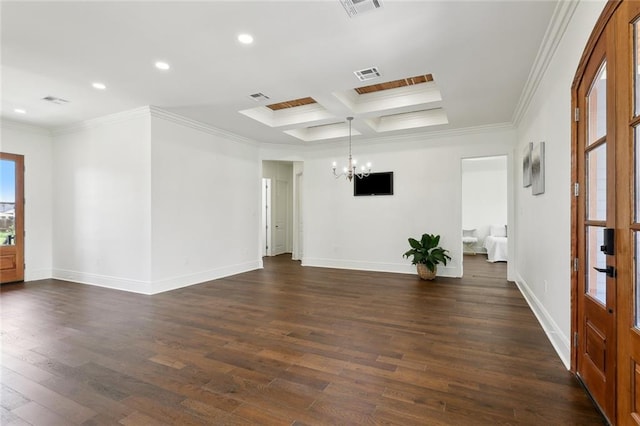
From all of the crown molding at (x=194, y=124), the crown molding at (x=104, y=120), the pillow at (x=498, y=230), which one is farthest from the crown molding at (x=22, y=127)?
the pillow at (x=498, y=230)

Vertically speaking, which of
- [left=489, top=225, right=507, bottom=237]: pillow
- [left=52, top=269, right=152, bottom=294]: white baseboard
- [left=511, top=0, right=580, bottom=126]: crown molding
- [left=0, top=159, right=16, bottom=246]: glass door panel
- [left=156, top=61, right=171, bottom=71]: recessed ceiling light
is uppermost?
[left=156, top=61, right=171, bottom=71]: recessed ceiling light

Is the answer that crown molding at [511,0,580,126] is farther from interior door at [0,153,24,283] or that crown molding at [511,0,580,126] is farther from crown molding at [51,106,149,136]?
interior door at [0,153,24,283]

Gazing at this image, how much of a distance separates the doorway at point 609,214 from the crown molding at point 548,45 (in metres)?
0.58

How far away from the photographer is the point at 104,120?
18.0 ft

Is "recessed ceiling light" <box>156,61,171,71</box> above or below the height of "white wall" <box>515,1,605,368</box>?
above

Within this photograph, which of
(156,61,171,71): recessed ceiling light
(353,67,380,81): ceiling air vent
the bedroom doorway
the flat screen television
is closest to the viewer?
(156,61,171,71): recessed ceiling light

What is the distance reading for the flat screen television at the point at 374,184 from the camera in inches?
268

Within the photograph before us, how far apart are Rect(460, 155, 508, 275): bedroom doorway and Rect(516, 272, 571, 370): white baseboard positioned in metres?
5.58

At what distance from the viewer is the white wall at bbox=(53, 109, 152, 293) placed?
506 cm

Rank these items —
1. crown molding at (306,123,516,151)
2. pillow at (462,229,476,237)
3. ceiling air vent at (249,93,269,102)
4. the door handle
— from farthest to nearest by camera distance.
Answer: pillow at (462,229,476,237) < crown molding at (306,123,516,151) < ceiling air vent at (249,93,269,102) < the door handle

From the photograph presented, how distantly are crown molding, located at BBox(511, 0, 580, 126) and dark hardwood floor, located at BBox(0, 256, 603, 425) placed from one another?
9.25 feet

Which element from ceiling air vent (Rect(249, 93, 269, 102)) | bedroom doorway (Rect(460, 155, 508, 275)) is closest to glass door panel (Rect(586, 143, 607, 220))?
ceiling air vent (Rect(249, 93, 269, 102))

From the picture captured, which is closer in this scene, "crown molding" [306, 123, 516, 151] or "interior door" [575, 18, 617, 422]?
"interior door" [575, 18, 617, 422]

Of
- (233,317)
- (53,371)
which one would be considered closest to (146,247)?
(233,317)
